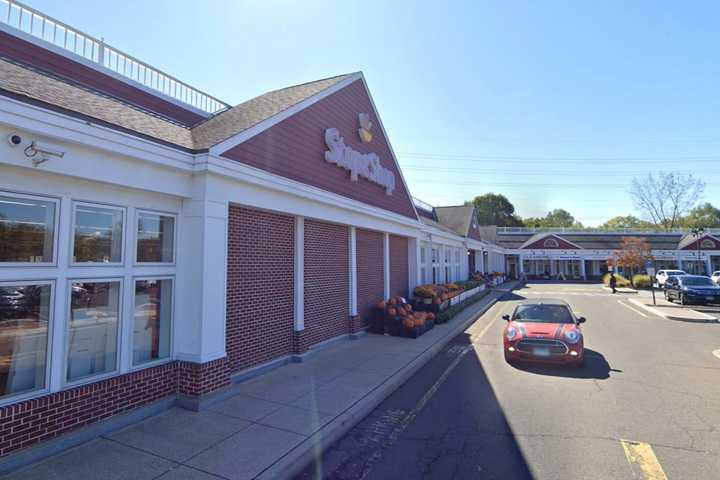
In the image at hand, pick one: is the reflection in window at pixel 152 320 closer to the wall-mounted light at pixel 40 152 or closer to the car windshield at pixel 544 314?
the wall-mounted light at pixel 40 152

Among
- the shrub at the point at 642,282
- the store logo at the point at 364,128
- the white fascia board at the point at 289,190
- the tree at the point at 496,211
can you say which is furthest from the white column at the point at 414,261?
the tree at the point at 496,211

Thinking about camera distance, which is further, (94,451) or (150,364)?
(150,364)

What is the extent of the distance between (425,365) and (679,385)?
498 centimetres

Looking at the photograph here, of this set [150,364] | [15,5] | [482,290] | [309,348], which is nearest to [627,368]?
[309,348]

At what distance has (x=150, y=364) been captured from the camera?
19.6 ft

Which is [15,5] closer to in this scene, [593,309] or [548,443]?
[548,443]

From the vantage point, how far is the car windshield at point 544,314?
9484mm

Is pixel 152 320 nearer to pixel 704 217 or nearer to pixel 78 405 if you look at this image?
pixel 78 405

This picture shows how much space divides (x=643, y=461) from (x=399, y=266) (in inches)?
446

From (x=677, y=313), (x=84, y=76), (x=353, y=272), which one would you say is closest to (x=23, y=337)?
(x=84, y=76)

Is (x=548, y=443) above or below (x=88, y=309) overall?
below

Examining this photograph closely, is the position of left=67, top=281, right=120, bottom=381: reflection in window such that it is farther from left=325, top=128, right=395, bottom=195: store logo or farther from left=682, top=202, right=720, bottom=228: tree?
left=682, top=202, right=720, bottom=228: tree

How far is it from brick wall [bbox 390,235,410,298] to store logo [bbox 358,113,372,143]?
415 centimetres

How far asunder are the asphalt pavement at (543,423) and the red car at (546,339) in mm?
313
